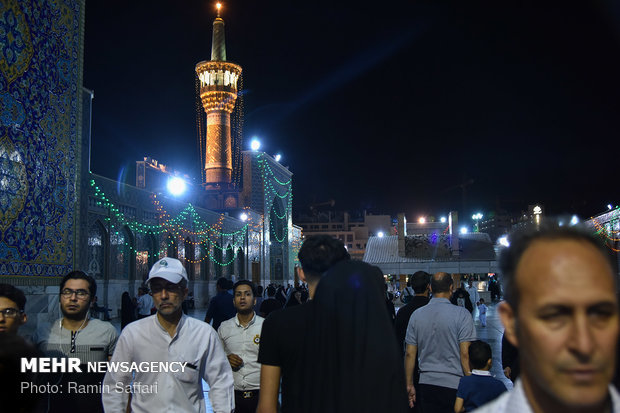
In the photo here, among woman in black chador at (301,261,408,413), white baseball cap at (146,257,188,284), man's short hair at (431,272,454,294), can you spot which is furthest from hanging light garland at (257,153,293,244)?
woman in black chador at (301,261,408,413)

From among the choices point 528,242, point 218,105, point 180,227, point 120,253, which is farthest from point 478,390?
point 218,105

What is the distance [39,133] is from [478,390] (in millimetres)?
8053

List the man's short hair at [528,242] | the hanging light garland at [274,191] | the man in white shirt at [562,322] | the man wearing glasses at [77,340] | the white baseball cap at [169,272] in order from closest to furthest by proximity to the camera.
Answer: the man in white shirt at [562,322] → the man's short hair at [528,242] → the white baseball cap at [169,272] → the man wearing glasses at [77,340] → the hanging light garland at [274,191]

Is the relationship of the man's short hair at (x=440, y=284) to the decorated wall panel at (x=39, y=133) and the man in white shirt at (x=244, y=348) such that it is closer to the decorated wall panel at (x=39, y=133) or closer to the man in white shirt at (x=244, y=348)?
the man in white shirt at (x=244, y=348)

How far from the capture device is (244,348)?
446cm

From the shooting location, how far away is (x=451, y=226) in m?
29.3

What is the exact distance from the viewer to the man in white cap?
2883 millimetres

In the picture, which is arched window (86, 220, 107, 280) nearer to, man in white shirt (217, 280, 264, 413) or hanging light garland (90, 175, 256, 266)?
hanging light garland (90, 175, 256, 266)

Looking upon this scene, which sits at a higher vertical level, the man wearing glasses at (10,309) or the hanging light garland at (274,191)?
the hanging light garland at (274,191)

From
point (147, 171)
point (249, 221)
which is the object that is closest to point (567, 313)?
point (147, 171)

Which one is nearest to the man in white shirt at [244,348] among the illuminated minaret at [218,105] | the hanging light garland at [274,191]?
the illuminated minaret at [218,105]

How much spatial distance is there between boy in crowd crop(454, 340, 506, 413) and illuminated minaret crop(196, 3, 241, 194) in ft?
107

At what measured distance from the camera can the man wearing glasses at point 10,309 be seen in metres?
3.31

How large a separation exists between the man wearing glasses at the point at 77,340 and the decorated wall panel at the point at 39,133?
546cm
